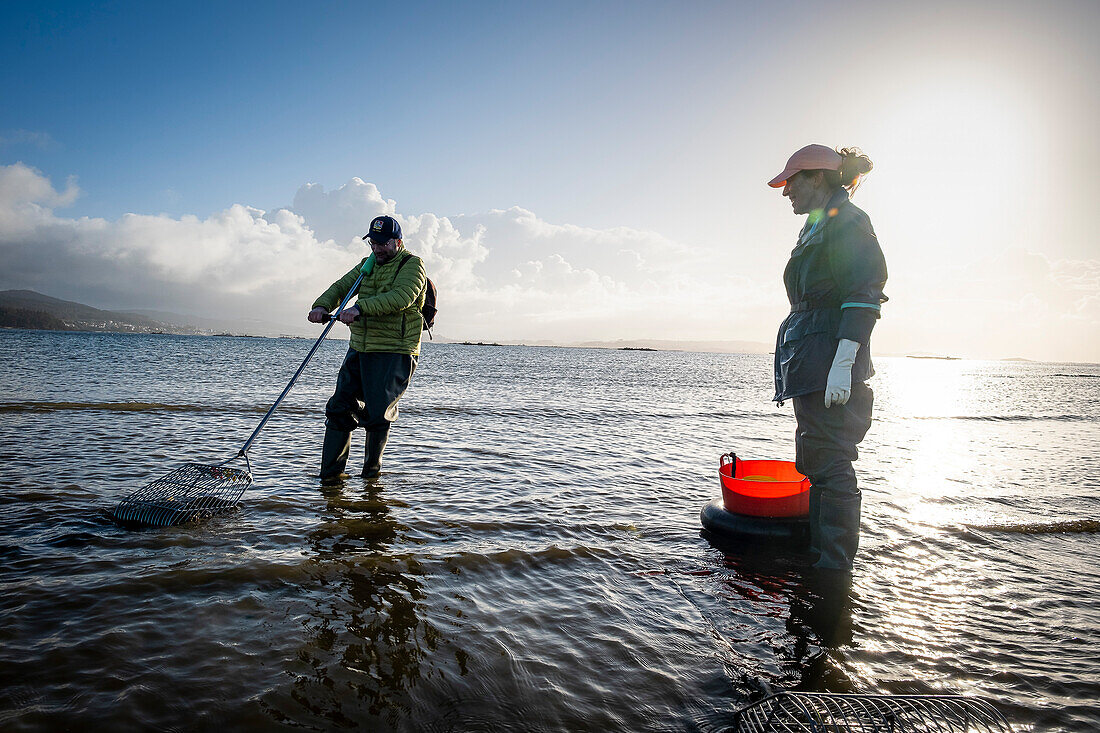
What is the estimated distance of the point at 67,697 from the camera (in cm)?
242

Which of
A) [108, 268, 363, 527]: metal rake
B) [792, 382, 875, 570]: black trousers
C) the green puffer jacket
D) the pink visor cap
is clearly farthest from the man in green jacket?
[792, 382, 875, 570]: black trousers

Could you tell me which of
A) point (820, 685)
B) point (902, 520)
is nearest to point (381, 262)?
point (820, 685)

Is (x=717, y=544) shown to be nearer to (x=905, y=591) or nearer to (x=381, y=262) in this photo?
(x=905, y=591)

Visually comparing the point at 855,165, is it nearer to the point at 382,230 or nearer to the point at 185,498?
the point at 382,230

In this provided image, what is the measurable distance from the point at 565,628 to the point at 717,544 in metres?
2.30

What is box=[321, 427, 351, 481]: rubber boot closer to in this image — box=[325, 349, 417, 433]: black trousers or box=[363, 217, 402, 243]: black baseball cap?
box=[325, 349, 417, 433]: black trousers

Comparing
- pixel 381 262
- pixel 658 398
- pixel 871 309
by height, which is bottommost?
pixel 658 398

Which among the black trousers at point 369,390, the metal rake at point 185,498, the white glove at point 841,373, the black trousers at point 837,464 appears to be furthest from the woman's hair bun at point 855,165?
the metal rake at point 185,498

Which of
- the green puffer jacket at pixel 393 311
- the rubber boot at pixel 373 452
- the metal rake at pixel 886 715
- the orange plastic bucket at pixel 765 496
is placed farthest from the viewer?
the rubber boot at pixel 373 452

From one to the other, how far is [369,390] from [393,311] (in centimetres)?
102

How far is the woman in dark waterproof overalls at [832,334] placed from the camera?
13.1 ft

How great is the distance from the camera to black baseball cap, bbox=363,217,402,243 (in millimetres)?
6211

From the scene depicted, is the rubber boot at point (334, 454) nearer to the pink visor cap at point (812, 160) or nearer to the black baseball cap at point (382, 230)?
the black baseball cap at point (382, 230)

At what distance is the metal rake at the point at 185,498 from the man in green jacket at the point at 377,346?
20.6 inches
